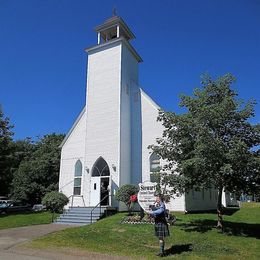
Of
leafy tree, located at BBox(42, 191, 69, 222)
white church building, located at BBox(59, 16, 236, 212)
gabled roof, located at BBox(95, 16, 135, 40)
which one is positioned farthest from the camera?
gabled roof, located at BBox(95, 16, 135, 40)

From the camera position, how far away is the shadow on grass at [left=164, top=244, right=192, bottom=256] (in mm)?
10341

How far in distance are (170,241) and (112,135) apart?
42.7 feet

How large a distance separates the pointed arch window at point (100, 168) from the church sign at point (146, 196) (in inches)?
224

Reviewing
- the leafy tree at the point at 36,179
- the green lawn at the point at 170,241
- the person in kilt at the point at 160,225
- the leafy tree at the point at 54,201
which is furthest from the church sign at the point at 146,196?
the leafy tree at the point at 36,179

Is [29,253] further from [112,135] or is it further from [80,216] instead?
[112,135]

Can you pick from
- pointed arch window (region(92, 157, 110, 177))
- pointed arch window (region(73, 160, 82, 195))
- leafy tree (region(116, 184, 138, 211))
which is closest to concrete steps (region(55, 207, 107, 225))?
leafy tree (region(116, 184, 138, 211))

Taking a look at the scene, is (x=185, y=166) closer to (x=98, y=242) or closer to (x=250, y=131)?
(x=250, y=131)

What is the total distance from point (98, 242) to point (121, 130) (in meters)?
12.6

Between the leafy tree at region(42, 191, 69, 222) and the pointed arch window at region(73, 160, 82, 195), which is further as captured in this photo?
the pointed arch window at region(73, 160, 82, 195)

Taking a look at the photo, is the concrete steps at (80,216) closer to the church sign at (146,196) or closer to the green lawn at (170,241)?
the church sign at (146,196)

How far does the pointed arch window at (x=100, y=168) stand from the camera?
78.0 ft

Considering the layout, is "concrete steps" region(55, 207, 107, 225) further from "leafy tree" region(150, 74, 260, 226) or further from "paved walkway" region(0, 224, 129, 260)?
"leafy tree" region(150, 74, 260, 226)

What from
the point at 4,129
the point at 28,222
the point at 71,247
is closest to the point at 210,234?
the point at 71,247

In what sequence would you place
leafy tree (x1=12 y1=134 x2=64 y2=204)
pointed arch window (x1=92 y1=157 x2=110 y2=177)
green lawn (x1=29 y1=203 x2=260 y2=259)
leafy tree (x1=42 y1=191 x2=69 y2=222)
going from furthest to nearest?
1. leafy tree (x1=12 y1=134 x2=64 y2=204)
2. pointed arch window (x1=92 y1=157 x2=110 y2=177)
3. leafy tree (x1=42 y1=191 x2=69 y2=222)
4. green lawn (x1=29 y1=203 x2=260 y2=259)
